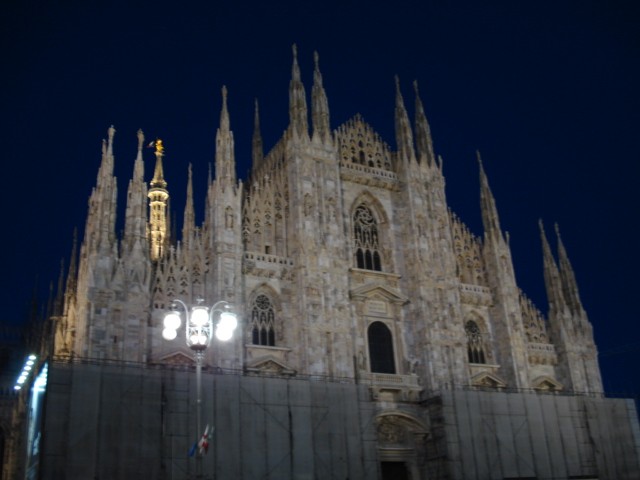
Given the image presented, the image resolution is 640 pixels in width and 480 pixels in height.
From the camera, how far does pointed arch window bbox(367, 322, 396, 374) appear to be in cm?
3503

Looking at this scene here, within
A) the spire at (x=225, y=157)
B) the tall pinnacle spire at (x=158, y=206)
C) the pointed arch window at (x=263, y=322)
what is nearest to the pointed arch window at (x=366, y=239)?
the pointed arch window at (x=263, y=322)

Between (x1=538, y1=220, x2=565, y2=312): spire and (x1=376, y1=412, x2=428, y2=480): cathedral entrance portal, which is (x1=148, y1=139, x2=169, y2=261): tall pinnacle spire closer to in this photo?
(x1=376, y1=412, x2=428, y2=480): cathedral entrance portal

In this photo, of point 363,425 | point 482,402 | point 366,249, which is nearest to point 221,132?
point 366,249

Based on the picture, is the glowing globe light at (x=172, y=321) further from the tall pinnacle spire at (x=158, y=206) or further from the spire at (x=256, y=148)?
the tall pinnacle spire at (x=158, y=206)

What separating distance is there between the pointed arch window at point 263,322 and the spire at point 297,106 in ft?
29.9

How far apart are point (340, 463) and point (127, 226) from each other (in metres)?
13.6

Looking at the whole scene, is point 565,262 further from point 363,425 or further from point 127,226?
point 127,226

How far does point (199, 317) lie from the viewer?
1803 centimetres

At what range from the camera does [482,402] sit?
110 feet

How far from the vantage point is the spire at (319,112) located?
3738 cm

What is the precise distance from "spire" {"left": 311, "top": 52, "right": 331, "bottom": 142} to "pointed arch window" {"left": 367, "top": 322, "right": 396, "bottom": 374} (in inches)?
406

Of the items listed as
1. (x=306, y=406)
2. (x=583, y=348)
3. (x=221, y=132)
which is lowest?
(x=306, y=406)

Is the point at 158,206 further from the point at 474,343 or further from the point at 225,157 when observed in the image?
the point at 474,343

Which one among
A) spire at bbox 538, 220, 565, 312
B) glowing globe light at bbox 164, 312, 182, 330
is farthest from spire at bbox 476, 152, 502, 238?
glowing globe light at bbox 164, 312, 182, 330
